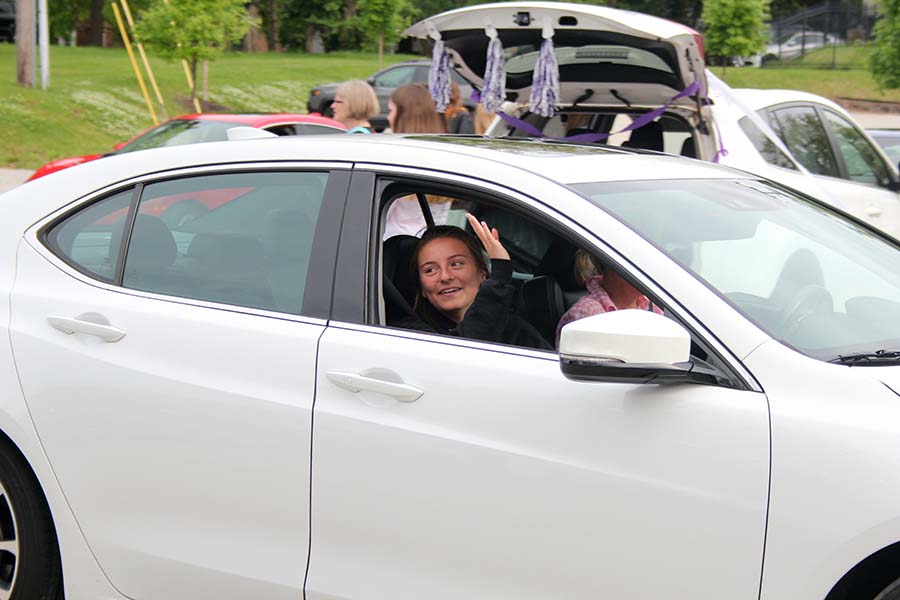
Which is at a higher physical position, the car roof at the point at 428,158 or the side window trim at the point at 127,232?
the car roof at the point at 428,158

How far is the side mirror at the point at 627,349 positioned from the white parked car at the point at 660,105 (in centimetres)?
354

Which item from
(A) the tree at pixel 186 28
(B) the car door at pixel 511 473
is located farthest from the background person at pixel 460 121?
(A) the tree at pixel 186 28

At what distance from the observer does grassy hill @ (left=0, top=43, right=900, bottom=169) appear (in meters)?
21.7

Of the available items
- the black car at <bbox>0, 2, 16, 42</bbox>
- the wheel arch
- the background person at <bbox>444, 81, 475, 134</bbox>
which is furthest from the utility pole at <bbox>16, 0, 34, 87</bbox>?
the wheel arch

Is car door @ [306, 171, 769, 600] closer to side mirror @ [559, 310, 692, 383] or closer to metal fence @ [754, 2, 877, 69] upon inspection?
side mirror @ [559, 310, 692, 383]

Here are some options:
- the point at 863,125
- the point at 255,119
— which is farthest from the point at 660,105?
the point at 863,125

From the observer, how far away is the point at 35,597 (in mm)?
3578

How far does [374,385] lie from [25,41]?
23605 millimetres

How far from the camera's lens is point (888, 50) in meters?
24.9

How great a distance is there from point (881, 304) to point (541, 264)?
161cm

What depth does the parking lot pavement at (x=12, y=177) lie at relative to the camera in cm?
1702

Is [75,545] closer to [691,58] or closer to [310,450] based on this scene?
[310,450]

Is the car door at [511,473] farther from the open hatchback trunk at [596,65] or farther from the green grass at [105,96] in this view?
the green grass at [105,96]

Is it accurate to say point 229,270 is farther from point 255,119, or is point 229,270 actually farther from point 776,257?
point 255,119
